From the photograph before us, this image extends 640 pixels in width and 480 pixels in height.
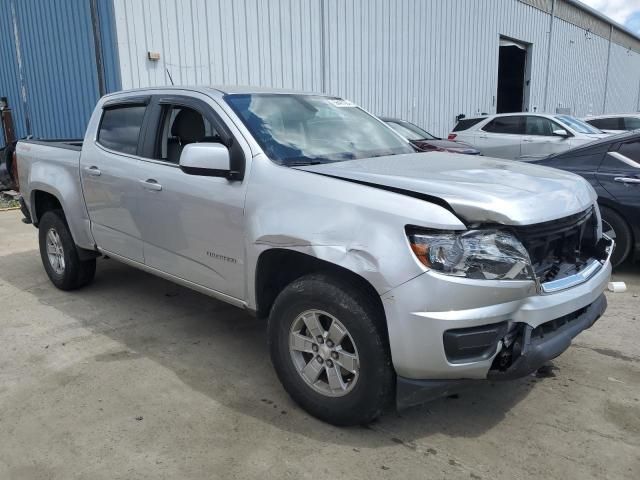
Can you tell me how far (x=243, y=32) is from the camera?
1081 cm

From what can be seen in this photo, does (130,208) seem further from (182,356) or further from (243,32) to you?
(243,32)

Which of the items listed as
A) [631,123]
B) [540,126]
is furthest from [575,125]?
[631,123]

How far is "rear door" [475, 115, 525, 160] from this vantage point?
→ 13.2 m

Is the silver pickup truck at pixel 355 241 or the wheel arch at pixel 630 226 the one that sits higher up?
the silver pickup truck at pixel 355 241

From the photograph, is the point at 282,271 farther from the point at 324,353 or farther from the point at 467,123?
the point at 467,123

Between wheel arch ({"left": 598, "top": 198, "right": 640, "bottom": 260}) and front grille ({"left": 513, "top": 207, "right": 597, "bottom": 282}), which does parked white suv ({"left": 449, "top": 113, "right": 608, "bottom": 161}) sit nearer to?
wheel arch ({"left": 598, "top": 198, "right": 640, "bottom": 260})

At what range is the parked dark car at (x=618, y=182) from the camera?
219 inches

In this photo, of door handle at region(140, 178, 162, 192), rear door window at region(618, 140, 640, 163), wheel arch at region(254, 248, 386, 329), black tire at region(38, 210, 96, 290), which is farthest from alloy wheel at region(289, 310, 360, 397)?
rear door window at region(618, 140, 640, 163)

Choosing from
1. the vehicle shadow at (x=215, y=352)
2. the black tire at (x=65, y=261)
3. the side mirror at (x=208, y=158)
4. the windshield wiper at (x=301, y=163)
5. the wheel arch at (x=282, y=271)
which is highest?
the side mirror at (x=208, y=158)

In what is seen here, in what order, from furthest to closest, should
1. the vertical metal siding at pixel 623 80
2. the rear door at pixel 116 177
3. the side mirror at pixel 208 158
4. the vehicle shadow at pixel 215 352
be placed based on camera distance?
the vertical metal siding at pixel 623 80, the rear door at pixel 116 177, the side mirror at pixel 208 158, the vehicle shadow at pixel 215 352

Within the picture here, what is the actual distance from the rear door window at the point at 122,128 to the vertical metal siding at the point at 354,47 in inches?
201

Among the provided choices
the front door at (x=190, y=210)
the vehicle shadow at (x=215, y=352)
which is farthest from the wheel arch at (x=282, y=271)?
the vehicle shadow at (x=215, y=352)

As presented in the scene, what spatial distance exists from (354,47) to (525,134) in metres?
4.55

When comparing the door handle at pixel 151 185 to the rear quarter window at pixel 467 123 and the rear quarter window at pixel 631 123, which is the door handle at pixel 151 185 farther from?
the rear quarter window at pixel 631 123
